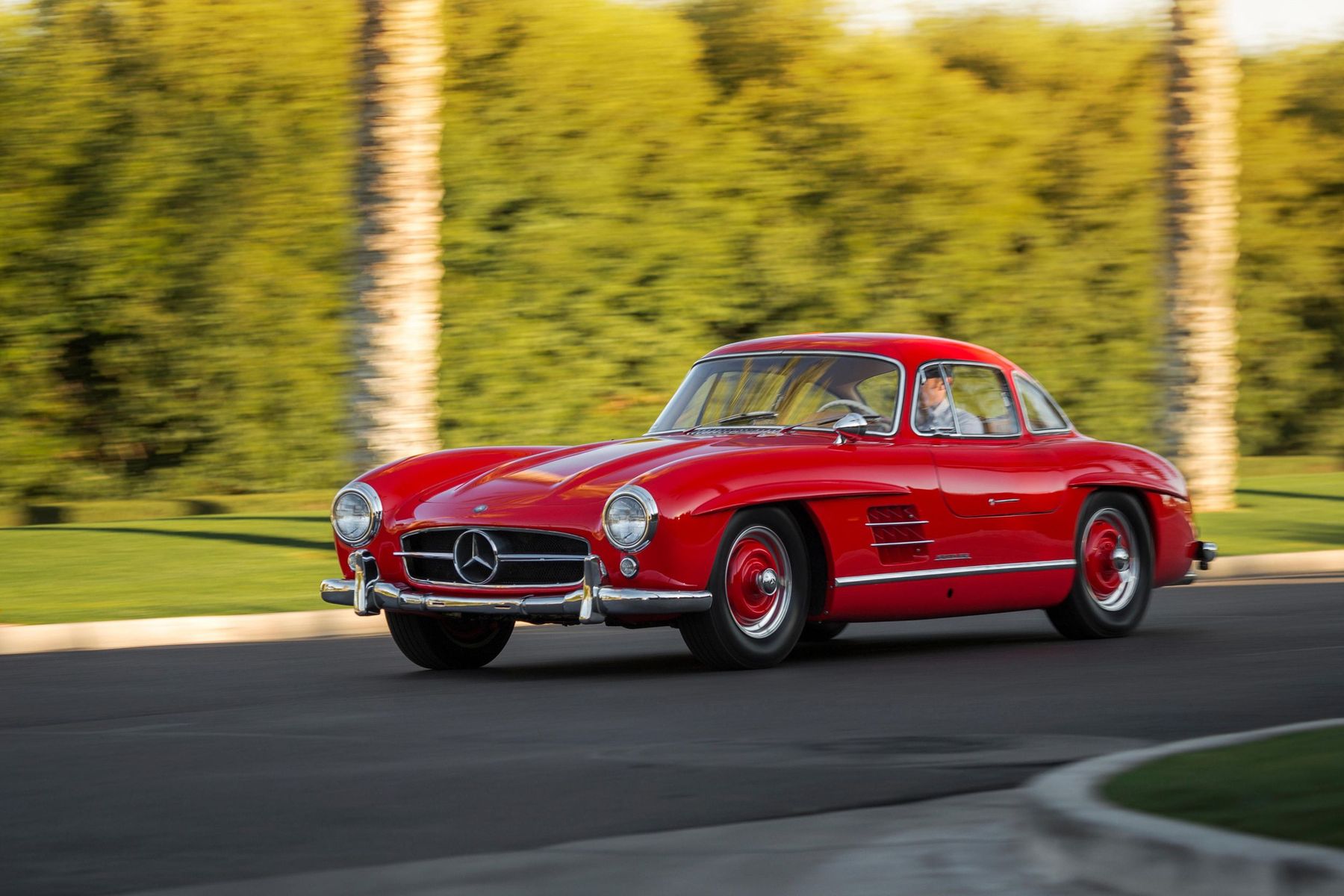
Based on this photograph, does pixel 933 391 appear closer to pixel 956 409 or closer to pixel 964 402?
pixel 956 409

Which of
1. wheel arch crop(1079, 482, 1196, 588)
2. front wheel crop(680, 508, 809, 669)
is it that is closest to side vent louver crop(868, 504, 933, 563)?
front wheel crop(680, 508, 809, 669)

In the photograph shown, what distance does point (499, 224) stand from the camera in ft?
85.2

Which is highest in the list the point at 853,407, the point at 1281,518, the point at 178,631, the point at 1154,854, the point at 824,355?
the point at 824,355

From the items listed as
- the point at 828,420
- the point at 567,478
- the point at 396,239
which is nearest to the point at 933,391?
the point at 828,420

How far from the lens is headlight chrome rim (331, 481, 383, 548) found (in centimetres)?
1050

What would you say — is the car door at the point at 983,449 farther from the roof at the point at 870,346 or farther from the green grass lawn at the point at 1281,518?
the green grass lawn at the point at 1281,518

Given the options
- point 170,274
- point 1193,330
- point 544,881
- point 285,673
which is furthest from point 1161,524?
point 170,274

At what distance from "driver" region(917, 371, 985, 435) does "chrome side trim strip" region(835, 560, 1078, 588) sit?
0.79 m

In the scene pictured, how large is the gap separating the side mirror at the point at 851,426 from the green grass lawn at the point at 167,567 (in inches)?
183

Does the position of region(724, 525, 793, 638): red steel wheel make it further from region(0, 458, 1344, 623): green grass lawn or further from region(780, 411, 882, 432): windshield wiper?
region(0, 458, 1344, 623): green grass lawn

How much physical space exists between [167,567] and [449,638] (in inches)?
253

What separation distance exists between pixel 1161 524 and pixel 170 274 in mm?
15835

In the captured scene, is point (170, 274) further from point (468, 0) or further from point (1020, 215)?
point (1020, 215)

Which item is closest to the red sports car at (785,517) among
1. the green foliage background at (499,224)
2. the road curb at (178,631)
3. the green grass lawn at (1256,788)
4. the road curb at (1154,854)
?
the road curb at (178,631)
